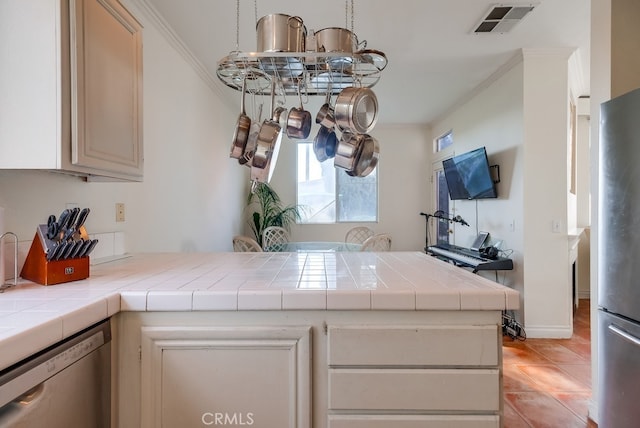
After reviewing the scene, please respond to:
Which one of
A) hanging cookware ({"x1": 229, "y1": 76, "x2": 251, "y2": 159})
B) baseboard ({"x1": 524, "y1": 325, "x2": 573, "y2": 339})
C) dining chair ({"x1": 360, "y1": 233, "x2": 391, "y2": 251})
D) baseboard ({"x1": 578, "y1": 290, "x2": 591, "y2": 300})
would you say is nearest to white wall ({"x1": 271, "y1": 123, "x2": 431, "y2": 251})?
baseboard ({"x1": 578, "y1": 290, "x2": 591, "y2": 300})

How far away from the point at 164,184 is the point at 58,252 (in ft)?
4.32

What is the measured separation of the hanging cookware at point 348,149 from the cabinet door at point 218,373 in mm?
955

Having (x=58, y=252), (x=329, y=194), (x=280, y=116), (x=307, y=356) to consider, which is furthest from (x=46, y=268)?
(x=329, y=194)

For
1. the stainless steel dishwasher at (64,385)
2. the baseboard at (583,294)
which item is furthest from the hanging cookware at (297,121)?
the baseboard at (583,294)

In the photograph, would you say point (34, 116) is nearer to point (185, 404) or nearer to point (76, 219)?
point (76, 219)

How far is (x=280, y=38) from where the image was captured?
4.84ft

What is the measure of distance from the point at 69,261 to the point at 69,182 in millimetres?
496

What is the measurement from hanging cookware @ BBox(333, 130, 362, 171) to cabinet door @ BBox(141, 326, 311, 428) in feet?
3.13

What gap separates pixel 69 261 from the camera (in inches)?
49.3

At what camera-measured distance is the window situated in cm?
574

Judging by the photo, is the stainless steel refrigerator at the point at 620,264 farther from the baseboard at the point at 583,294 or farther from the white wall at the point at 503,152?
the baseboard at the point at 583,294

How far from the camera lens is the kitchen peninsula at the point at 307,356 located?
1.08 metres

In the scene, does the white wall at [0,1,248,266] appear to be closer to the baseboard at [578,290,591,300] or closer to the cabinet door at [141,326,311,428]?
the cabinet door at [141,326,311,428]

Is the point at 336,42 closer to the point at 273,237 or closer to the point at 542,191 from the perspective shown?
the point at 542,191
